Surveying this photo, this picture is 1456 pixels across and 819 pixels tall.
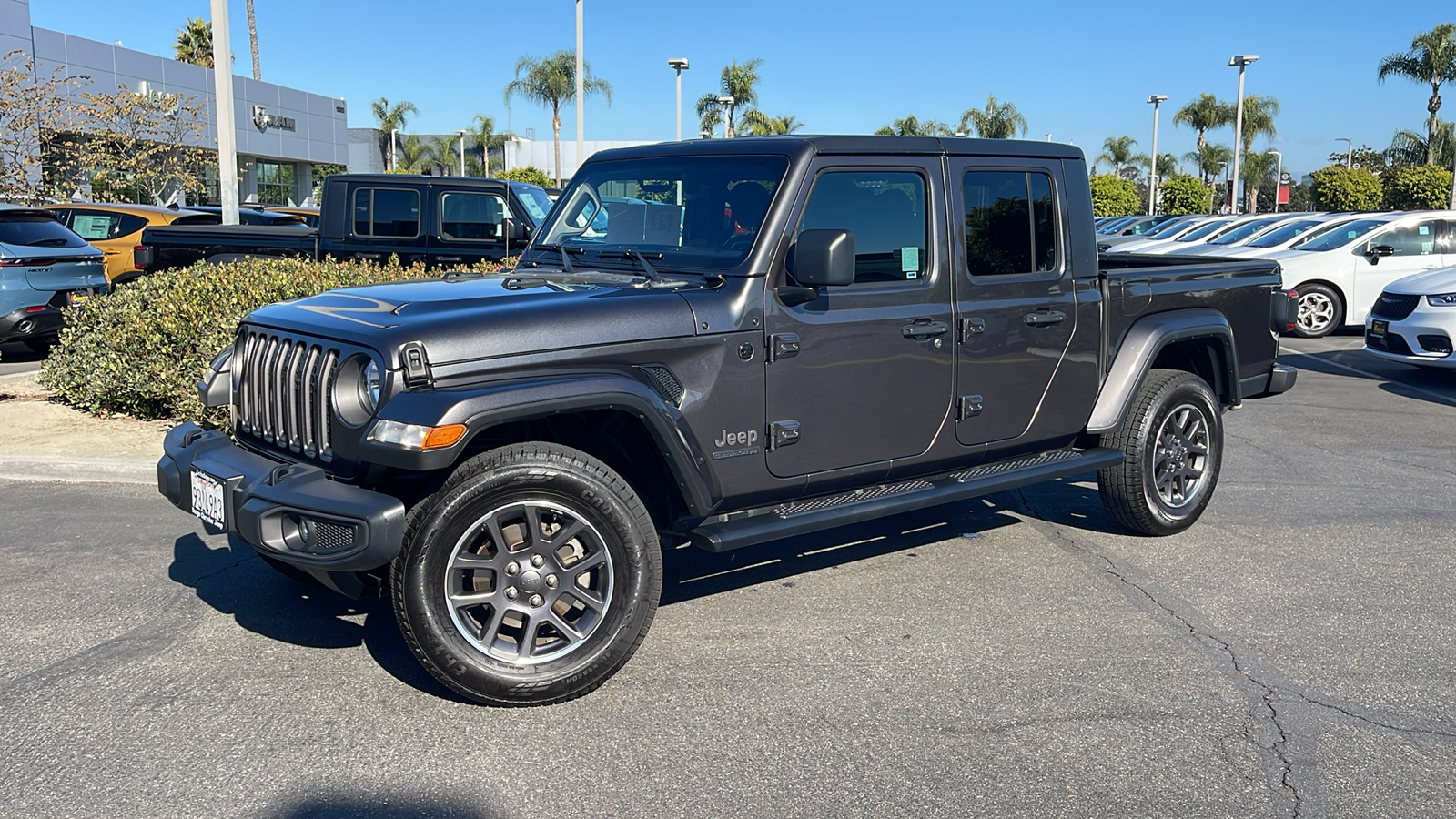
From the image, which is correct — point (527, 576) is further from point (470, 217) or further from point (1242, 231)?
point (1242, 231)

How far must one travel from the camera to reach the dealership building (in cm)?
3456

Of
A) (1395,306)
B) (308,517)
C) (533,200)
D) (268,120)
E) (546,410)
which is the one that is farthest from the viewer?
(268,120)

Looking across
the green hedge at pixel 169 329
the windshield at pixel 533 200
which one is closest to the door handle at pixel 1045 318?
the green hedge at pixel 169 329

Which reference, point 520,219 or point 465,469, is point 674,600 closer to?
point 465,469

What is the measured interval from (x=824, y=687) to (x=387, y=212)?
30.9 ft

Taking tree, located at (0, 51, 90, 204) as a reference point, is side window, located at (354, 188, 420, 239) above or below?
below

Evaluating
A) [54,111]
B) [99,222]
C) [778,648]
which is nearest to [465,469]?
[778,648]

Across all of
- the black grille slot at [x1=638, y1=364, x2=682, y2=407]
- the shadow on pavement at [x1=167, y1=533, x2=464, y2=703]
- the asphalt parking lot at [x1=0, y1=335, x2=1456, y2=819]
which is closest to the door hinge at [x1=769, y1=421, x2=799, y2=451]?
the black grille slot at [x1=638, y1=364, x2=682, y2=407]

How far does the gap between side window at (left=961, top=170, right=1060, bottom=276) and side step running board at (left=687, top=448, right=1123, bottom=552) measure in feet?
2.95

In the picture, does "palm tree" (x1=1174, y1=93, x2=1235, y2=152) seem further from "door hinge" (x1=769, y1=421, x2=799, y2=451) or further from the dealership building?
"door hinge" (x1=769, y1=421, x2=799, y2=451)

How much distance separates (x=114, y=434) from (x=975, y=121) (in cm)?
5445

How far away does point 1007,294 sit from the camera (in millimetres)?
5312

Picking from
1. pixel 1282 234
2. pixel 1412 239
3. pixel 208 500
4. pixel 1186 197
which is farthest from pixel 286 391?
pixel 1186 197

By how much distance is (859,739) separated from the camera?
Answer: 12.5ft
